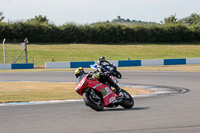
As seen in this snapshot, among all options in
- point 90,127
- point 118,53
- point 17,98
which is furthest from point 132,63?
point 90,127

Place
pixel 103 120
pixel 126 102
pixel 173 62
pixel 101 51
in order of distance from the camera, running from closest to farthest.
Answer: pixel 103 120 → pixel 126 102 → pixel 173 62 → pixel 101 51

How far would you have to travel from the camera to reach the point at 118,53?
55.1 m

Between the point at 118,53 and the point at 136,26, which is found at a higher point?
the point at 136,26

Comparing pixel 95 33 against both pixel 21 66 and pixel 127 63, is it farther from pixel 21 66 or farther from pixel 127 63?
pixel 21 66

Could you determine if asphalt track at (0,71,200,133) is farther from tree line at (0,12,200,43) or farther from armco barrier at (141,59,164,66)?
tree line at (0,12,200,43)

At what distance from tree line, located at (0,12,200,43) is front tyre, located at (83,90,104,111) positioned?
51620 millimetres

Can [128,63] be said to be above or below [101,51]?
below

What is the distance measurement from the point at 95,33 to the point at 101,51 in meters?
8.13

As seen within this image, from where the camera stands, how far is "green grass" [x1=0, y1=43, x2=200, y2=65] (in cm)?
5006

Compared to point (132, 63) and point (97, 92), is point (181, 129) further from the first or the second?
point (132, 63)

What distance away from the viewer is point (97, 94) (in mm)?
8852

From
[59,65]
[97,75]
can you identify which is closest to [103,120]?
[97,75]

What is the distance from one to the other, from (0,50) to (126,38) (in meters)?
24.3

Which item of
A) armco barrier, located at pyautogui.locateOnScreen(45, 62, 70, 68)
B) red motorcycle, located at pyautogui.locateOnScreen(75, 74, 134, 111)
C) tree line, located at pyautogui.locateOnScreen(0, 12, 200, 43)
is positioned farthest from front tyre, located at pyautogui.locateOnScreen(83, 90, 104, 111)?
tree line, located at pyautogui.locateOnScreen(0, 12, 200, 43)
